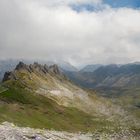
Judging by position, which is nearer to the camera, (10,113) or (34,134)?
(34,134)

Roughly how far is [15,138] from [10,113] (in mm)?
133585

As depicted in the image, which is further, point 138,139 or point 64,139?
point 138,139

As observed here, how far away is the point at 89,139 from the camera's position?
10219cm

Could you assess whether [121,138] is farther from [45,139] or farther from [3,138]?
[3,138]

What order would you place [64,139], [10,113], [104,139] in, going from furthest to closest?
[10,113] < [104,139] < [64,139]

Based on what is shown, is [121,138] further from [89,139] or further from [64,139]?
[64,139]

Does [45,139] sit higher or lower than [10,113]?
lower

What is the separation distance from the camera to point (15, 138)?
63.9m

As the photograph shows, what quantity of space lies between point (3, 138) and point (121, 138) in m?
56.2

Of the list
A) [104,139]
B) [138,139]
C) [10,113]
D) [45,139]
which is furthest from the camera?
[10,113]

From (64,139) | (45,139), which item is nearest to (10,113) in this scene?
(64,139)

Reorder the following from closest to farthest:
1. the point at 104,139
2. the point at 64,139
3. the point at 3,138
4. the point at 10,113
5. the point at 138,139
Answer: the point at 3,138
the point at 64,139
the point at 104,139
the point at 138,139
the point at 10,113

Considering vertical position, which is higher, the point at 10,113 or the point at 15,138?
the point at 10,113

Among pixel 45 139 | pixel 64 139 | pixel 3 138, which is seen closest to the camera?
pixel 3 138
